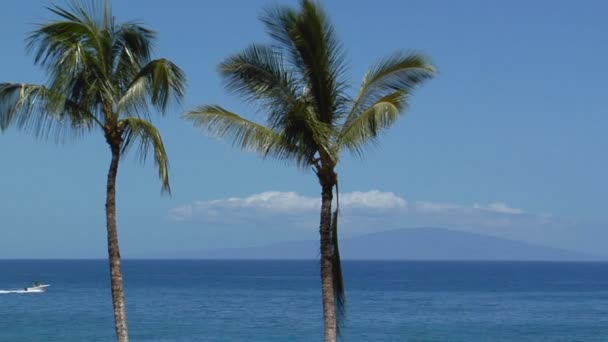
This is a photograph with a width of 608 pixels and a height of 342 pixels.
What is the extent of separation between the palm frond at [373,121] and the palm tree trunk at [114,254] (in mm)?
4299

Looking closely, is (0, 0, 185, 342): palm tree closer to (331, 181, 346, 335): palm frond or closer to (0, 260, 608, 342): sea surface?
(331, 181, 346, 335): palm frond

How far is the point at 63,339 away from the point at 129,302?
36056mm

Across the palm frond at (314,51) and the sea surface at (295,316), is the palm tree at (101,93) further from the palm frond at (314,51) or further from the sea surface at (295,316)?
the sea surface at (295,316)

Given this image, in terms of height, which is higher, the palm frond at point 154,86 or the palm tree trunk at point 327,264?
the palm frond at point 154,86

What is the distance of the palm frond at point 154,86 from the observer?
1886 cm

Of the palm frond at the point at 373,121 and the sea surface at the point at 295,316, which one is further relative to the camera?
the sea surface at the point at 295,316

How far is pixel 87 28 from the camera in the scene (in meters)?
18.9

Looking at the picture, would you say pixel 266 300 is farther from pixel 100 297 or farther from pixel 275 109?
pixel 275 109

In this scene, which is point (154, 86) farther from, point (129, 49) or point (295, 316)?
point (295, 316)

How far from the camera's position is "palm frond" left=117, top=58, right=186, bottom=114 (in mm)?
18859

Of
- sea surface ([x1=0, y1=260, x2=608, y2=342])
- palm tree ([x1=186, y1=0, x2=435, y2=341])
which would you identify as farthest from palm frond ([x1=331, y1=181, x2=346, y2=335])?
sea surface ([x1=0, y1=260, x2=608, y2=342])

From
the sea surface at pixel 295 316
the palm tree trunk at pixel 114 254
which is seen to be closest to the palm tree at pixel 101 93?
the palm tree trunk at pixel 114 254

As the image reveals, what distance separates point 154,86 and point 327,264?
461 cm

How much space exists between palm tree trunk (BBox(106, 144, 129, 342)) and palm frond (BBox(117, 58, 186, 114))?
2.84 ft
